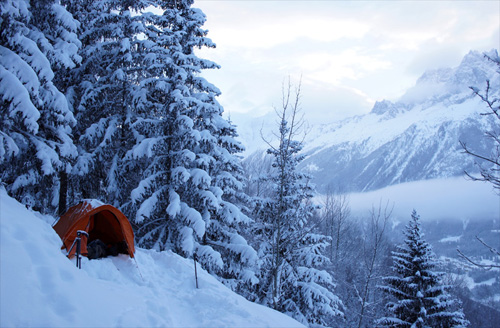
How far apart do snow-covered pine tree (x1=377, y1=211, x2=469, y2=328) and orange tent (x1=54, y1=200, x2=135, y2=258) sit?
1269cm

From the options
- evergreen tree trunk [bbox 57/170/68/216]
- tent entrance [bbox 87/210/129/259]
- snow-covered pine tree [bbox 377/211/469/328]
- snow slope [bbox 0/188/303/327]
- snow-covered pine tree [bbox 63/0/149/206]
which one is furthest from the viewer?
snow-covered pine tree [bbox 377/211/469/328]

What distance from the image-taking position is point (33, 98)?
905 centimetres

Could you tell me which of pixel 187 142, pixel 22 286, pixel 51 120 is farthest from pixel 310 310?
pixel 51 120

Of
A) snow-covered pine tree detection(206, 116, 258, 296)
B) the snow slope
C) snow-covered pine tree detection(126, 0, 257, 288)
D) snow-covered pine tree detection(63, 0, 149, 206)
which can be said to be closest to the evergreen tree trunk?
snow-covered pine tree detection(63, 0, 149, 206)

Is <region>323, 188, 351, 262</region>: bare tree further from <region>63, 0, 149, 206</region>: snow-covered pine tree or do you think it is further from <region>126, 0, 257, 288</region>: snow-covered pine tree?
<region>63, 0, 149, 206</region>: snow-covered pine tree

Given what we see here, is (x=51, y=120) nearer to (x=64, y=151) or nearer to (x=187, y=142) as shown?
(x=64, y=151)

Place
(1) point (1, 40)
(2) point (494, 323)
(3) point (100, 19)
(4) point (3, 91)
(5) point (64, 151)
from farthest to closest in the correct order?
(2) point (494, 323) → (3) point (100, 19) → (5) point (64, 151) → (1) point (1, 40) → (4) point (3, 91)

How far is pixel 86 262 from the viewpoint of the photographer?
319 inches

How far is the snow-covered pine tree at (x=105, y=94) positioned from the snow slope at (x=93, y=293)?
17.8 feet

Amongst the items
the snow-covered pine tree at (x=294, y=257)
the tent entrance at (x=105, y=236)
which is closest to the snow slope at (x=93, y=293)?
the tent entrance at (x=105, y=236)

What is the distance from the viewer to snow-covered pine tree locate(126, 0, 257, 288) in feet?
38.3

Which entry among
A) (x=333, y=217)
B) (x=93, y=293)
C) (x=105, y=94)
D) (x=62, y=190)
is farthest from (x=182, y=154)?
(x=333, y=217)

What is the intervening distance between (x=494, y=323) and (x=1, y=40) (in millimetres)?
75573

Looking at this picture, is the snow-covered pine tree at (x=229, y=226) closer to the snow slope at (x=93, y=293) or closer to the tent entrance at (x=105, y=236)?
the snow slope at (x=93, y=293)
